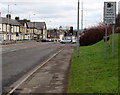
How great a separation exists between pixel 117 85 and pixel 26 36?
104m

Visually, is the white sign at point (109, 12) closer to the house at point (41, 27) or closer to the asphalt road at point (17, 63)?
the asphalt road at point (17, 63)

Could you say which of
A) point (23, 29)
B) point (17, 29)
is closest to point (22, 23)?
point (23, 29)

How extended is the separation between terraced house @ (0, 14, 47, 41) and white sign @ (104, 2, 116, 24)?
2288 inches

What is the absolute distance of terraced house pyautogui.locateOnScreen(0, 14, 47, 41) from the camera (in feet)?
265

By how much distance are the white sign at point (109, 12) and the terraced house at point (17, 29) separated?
58.1m

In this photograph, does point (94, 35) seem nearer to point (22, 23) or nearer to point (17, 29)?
point (17, 29)

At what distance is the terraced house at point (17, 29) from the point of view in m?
80.9

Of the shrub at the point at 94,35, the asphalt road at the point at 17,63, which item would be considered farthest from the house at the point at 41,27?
the asphalt road at the point at 17,63

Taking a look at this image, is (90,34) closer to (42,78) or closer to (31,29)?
(42,78)

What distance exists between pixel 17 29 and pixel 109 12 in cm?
8282

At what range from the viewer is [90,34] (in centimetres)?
4347

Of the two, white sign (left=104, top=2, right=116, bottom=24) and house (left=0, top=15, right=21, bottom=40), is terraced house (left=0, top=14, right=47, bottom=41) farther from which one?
white sign (left=104, top=2, right=116, bottom=24)

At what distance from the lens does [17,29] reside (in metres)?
96.9

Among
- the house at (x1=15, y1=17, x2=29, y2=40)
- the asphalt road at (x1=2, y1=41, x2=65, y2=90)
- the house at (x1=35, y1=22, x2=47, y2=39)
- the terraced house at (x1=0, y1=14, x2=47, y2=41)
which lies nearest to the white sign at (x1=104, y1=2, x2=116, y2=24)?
the asphalt road at (x1=2, y1=41, x2=65, y2=90)
